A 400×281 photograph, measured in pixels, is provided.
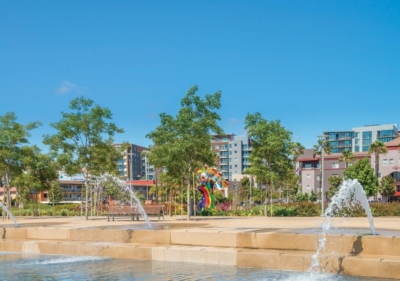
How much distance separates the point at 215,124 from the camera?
24.4 metres

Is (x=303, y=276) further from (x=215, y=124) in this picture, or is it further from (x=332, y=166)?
(x=332, y=166)

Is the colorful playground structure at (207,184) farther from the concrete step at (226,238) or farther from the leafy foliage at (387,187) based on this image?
the leafy foliage at (387,187)

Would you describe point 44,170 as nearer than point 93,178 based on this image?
No

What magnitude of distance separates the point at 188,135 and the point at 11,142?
45.8 ft

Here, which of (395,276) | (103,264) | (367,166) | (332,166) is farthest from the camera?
(332,166)

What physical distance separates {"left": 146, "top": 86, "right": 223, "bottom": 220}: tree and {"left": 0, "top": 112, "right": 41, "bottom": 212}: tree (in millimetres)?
10951

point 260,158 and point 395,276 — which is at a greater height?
point 260,158

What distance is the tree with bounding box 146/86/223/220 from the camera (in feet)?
78.7

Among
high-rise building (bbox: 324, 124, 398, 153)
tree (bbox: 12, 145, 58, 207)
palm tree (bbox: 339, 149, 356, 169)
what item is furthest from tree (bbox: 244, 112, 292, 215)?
high-rise building (bbox: 324, 124, 398, 153)

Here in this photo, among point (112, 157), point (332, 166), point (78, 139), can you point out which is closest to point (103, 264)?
point (78, 139)

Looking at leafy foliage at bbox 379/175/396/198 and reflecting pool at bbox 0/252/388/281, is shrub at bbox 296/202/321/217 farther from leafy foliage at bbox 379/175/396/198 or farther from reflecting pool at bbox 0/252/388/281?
leafy foliage at bbox 379/175/396/198

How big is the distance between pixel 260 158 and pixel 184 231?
55.6 feet

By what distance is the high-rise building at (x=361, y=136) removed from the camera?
125125 millimetres

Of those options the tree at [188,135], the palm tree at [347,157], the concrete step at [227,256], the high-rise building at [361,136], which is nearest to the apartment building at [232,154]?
the high-rise building at [361,136]
